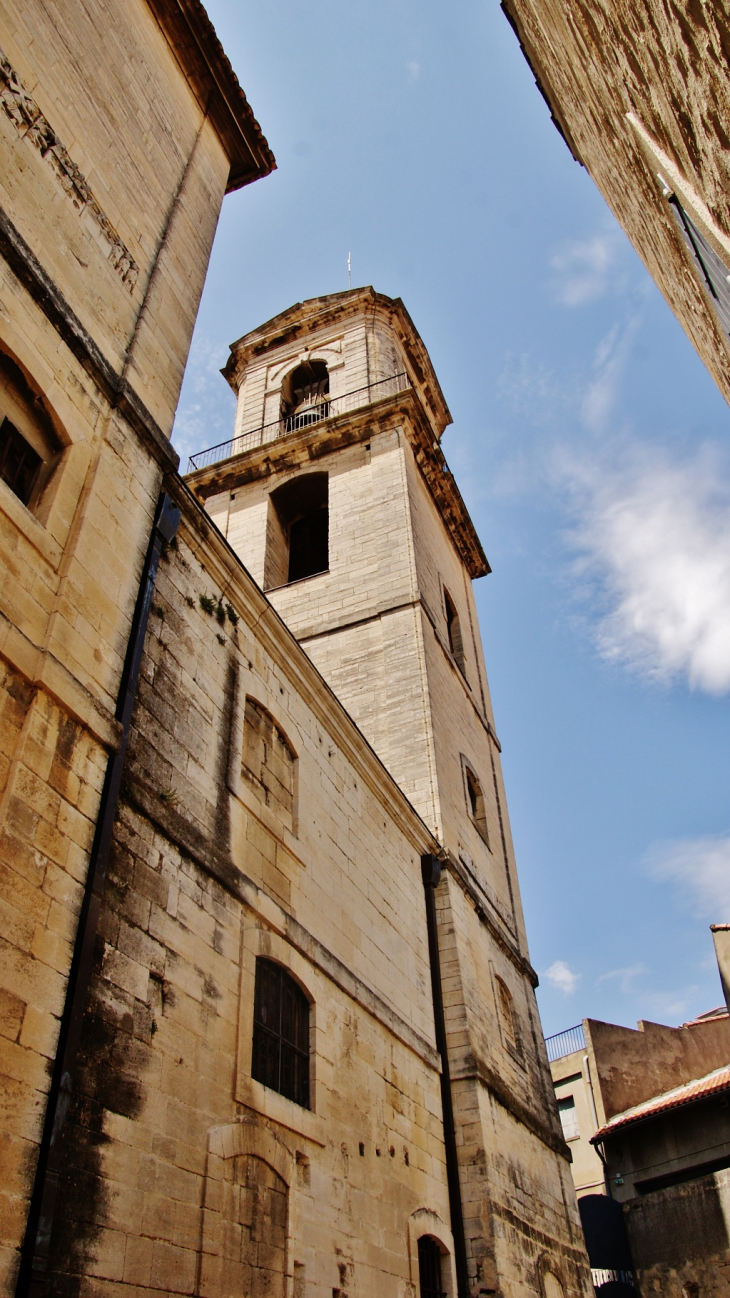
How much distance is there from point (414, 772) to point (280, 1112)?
6.47m

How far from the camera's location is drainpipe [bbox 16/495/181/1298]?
3559 mm

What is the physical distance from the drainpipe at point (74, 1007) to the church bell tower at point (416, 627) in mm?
5999

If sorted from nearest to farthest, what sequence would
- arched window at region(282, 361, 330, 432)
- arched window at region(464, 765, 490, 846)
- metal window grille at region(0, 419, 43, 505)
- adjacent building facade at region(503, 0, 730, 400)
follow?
adjacent building facade at region(503, 0, 730, 400), metal window grille at region(0, 419, 43, 505), arched window at region(464, 765, 490, 846), arched window at region(282, 361, 330, 432)

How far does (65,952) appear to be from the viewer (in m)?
4.25

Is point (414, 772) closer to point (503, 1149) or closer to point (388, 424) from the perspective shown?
point (503, 1149)

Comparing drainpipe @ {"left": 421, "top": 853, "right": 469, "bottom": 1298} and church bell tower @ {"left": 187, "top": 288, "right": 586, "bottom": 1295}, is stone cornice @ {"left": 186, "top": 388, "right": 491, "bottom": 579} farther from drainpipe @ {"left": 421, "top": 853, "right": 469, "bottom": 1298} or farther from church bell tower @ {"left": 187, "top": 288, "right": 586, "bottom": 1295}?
drainpipe @ {"left": 421, "top": 853, "right": 469, "bottom": 1298}

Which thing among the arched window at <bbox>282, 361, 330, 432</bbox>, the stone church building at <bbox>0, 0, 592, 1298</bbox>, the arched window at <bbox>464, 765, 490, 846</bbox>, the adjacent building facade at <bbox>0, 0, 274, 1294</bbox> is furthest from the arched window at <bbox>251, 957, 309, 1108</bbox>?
the arched window at <bbox>282, 361, 330, 432</bbox>

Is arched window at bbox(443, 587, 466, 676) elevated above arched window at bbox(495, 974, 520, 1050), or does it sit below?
above

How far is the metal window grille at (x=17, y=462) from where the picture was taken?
528cm

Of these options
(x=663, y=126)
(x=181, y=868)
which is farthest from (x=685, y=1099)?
(x=663, y=126)

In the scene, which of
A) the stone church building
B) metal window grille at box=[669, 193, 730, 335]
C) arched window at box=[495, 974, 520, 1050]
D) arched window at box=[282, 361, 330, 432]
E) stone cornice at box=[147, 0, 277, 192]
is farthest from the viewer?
arched window at box=[282, 361, 330, 432]

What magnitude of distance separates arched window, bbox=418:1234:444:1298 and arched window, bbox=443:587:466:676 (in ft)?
31.8

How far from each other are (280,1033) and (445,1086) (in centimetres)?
360

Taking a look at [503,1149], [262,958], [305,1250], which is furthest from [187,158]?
[503,1149]
